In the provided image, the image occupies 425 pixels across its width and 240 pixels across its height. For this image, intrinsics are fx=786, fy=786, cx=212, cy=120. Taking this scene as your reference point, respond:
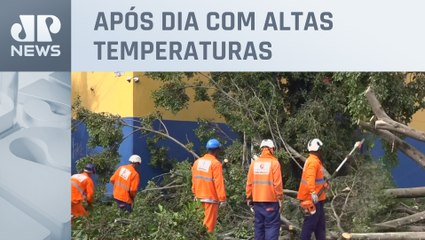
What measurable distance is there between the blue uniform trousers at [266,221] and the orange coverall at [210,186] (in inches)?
29.8

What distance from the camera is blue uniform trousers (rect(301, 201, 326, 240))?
11.0 metres

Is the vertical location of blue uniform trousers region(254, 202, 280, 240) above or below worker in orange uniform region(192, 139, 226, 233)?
below

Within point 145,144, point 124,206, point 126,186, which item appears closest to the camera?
point 124,206

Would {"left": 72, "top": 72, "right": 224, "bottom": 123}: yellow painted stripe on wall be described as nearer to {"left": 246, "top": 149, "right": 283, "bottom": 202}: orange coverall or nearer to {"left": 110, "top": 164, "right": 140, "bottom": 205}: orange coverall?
{"left": 110, "top": 164, "right": 140, "bottom": 205}: orange coverall

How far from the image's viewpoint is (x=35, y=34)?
21.2 feet

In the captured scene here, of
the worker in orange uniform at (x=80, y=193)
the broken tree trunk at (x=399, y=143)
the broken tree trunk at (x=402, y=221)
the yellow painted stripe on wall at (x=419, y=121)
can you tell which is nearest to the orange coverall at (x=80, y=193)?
the worker in orange uniform at (x=80, y=193)

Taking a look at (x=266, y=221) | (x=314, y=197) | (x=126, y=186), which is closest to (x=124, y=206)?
(x=126, y=186)

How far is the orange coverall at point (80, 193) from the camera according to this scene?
1237 centimetres

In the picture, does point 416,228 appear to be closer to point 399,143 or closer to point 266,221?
point 399,143

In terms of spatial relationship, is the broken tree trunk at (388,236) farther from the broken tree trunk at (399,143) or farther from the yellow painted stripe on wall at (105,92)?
the yellow painted stripe on wall at (105,92)

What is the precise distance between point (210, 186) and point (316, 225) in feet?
5.86

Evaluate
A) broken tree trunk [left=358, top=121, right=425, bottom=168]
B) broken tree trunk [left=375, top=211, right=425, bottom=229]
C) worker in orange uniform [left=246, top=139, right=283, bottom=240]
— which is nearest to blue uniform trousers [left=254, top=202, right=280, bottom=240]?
worker in orange uniform [left=246, top=139, right=283, bottom=240]

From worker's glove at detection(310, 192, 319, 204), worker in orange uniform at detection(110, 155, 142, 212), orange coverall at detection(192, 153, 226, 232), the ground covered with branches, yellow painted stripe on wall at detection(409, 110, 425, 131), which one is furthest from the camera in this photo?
yellow painted stripe on wall at detection(409, 110, 425, 131)

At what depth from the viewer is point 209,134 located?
14914 millimetres
